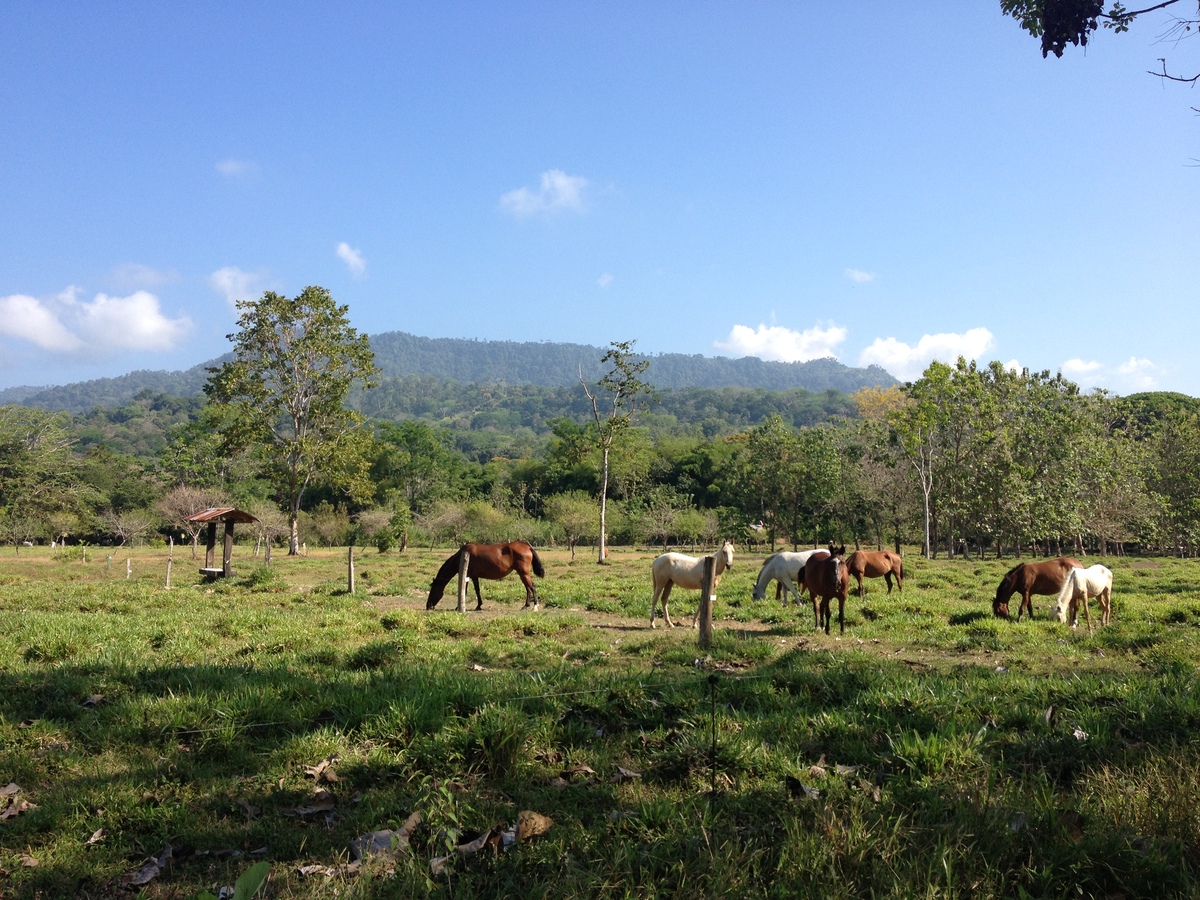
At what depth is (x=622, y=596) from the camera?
57.1ft

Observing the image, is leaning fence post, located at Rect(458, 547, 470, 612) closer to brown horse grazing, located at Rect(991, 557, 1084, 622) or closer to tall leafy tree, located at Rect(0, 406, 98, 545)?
brown horse grazing, located at Rect(991, 557, 1084, 622)

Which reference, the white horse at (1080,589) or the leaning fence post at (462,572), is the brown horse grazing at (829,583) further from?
the leaning fence post at (462,572)

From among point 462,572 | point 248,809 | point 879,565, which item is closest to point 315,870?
point 248,809

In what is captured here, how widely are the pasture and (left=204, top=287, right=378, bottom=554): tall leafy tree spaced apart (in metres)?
33.0

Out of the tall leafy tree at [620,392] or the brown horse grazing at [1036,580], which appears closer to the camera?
the brown horse grazing at [1036,580]

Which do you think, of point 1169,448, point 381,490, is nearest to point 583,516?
point 381,490

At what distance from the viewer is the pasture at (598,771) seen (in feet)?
12.4

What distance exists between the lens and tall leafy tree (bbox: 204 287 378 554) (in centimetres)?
4000

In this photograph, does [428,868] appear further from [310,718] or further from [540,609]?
[540,609]

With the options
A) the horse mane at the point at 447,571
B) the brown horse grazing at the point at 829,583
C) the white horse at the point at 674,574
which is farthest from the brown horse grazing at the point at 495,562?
the brown horse grazing at the point at 829,583

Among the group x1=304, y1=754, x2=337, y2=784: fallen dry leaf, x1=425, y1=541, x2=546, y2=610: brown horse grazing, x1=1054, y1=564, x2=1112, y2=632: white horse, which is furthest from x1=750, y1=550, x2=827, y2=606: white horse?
x1=304, y1=754, x2=337, y2=784: fallen dry leaf

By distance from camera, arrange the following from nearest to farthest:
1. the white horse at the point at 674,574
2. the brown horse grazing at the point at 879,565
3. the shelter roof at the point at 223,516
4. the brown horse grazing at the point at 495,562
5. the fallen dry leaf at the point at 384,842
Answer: the fallen dry leaf at the point at 384,842, the white horse at the point at 674,574, the brown horse grazing at the point at 495,562, the brown horse grazing at the point at 879,565, the shelter roof at the point at 223,516

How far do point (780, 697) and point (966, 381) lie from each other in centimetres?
4027

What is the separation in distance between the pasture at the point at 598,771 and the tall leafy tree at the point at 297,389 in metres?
33.0
